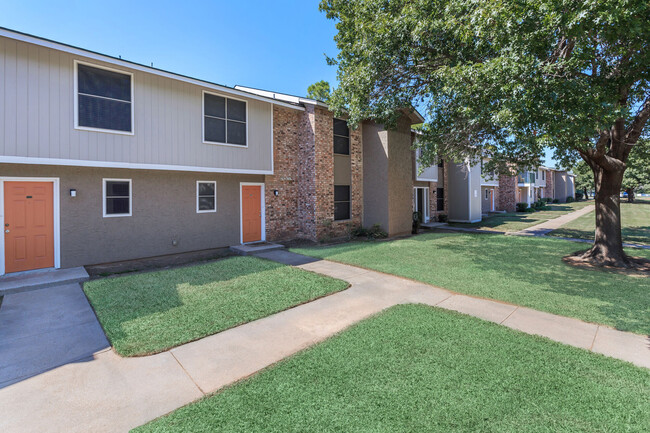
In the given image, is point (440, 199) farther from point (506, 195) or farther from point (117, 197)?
point (117, 197)

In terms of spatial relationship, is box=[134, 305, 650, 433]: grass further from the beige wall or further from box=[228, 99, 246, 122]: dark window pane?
box=[228, 99, 246, 122]: dark window pane

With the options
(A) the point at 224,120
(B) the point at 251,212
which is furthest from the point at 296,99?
(B) the point at 251,212

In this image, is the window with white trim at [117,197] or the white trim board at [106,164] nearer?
the white trim board at [106,164]

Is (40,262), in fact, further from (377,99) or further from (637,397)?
(637,397)

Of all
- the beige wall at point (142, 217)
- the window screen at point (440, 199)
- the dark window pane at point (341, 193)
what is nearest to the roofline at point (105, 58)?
the beige wall at point (142, 217)

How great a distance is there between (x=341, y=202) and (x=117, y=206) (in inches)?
320

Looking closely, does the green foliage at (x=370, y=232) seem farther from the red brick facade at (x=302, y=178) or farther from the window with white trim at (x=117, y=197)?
the window with white trim at (x=117, y=197)

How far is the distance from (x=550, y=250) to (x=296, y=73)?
60.0 feet

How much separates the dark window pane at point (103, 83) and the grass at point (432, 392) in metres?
8.50

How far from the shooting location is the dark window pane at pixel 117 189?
336 inches

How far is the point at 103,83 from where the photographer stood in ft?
26.0

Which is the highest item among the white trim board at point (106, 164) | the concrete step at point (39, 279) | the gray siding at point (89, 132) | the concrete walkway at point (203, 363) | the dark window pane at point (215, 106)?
the dark window pane at point (215, 106)

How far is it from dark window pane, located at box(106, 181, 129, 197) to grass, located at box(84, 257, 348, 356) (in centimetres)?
287

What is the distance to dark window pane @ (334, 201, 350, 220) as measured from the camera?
1305cm
